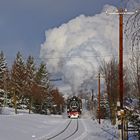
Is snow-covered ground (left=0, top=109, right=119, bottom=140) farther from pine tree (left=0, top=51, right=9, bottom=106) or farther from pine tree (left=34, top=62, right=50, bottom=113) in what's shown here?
pine tree (left=34, top=62, right=50, bottom=113)

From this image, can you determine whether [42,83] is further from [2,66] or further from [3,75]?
[3,75]

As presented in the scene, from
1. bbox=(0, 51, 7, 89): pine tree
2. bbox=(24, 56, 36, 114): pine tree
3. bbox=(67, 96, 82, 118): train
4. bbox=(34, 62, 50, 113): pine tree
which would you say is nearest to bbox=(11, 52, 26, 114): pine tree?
bbox=(24, 56, 36, 114): pine tree

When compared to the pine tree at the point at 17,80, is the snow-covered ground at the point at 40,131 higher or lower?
lower

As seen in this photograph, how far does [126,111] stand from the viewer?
27.9 metres

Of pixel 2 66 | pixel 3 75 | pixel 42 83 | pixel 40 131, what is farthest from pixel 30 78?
pixel 40 131

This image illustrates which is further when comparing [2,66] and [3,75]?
[2,66]

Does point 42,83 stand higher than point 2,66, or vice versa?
point 2,66

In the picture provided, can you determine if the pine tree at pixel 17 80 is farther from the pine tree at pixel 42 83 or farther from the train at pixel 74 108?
the pine tree at pixel 42 83

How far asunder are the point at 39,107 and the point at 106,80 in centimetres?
5836

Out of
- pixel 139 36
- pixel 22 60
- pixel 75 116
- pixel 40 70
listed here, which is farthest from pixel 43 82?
pixel 139 36

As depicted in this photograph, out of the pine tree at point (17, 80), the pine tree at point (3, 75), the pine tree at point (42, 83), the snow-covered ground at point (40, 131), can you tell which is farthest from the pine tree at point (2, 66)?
the snow-covered ground at point (40, 131)

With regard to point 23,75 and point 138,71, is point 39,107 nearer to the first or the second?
point 23,75

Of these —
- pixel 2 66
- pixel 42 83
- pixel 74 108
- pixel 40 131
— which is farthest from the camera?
pixel 42 83

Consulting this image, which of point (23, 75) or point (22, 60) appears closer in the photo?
point (23, 75)
